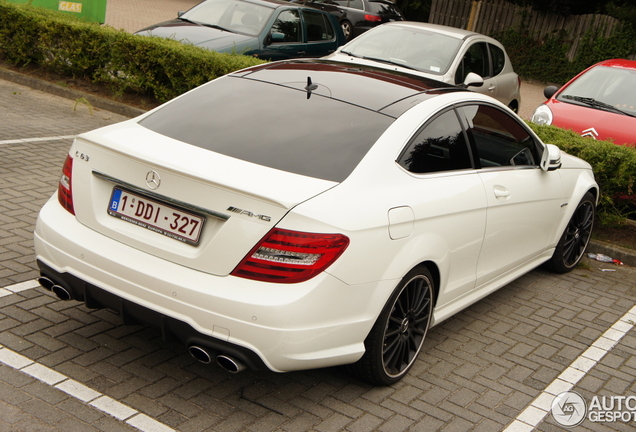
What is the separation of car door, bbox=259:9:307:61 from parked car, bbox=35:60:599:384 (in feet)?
24.3

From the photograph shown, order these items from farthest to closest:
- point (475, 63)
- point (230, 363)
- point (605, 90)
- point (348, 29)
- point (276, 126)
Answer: point (348, 29) < point (475, 63) < point (605, 90) < point (276, 126) < point (230, 363)

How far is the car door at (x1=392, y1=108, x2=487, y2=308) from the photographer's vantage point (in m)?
4.16

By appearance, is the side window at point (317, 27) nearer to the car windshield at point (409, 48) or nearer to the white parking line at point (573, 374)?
the car windshield at point (409, 48)

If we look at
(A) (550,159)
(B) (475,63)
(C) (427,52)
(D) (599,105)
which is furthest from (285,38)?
(A) (550,159)

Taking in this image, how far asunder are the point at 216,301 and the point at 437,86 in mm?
2389

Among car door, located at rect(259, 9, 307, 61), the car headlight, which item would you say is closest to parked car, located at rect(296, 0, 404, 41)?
car door, located at rect(259, 9, 307, 61)

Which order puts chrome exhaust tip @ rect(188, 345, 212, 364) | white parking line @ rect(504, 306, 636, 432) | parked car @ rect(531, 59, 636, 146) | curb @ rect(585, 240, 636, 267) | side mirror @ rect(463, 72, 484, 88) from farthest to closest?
side mirror @ rect(463, 72, 484, 88)
parked car @ rect(531, 59, 636, 146)
curb @ rect(585, 240, 636, 267)
white parking line @ rect(504, 306, 636, 432)
chrome exhaust tip @ rect(188, 345, 212, 364)

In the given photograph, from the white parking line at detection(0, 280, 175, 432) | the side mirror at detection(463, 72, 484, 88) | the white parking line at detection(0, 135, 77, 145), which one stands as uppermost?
the side mirror at detection(463, 72, 484, 88)

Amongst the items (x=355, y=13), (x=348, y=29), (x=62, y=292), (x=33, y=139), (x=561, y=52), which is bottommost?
(x=33, y=139)

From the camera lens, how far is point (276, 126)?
4227 mm

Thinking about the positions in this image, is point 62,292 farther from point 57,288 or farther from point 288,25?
point 288,25

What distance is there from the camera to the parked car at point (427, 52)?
10305mm

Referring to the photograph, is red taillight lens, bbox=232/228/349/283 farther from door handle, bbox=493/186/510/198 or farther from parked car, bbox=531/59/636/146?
parked car, bbox=531/59/636/146

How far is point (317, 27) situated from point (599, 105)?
19.6ft
